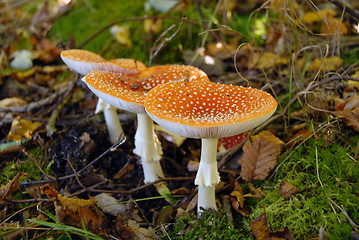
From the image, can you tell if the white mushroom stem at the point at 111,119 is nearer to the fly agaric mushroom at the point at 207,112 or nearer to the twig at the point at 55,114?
the twig at the point at 55,114

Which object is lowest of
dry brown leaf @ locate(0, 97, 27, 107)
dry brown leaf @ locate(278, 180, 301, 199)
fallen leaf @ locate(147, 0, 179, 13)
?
dry brown leaf @ locate(278, 180, 301, 199)

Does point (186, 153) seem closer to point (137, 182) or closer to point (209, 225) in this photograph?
point (137, 182)

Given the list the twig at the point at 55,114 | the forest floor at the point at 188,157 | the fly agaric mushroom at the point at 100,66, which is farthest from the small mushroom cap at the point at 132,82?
the twig at the point at 55,114

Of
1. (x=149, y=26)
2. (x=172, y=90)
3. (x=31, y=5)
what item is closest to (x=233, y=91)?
(x=172, y=90)

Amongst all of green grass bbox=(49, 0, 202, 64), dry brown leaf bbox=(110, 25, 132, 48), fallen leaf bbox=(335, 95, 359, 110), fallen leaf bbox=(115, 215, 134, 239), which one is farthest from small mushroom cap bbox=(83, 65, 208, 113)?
dry brown leaf bbox=(110, 25, 132, 48)

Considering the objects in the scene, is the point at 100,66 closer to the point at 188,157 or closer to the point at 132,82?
the point at 132,82

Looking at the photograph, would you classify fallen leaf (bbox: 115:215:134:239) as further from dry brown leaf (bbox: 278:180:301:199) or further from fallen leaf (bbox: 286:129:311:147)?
fallen leaf (bbox: 286:129:311:147)
